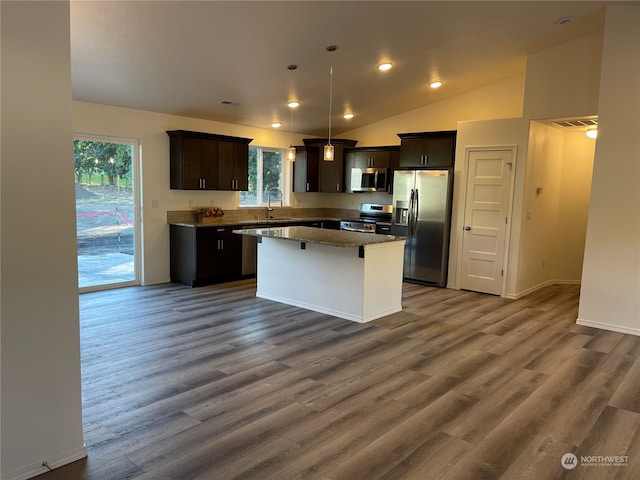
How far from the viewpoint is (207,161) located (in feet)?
21.5

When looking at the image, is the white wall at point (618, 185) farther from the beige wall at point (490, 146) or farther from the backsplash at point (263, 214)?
the backsplash at point (263, 214)

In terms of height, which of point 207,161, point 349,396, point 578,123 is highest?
point 578,123

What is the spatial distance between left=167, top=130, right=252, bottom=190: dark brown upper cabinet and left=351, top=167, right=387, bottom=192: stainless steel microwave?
6.81ft

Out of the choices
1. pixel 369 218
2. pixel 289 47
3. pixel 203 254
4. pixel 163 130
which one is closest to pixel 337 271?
pixel 203 254

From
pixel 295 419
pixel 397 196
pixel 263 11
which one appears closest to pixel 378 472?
pixel 295 419

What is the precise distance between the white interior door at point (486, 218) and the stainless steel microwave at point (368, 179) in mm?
1728

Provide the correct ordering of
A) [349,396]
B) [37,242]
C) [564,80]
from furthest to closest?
[564,80]
[349,396]
[37,242]

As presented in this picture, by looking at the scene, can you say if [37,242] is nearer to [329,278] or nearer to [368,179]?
[329,278]

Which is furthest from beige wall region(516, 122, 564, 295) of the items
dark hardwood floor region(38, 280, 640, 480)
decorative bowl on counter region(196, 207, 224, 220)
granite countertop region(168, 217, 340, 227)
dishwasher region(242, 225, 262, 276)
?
decorative bowl on counter region(196, 207, 224, 220)

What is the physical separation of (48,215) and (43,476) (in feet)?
4.13

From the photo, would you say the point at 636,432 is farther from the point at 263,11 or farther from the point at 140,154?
the point at 140,154

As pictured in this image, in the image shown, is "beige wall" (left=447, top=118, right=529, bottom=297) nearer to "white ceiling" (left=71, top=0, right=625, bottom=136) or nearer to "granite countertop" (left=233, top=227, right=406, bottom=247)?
"white ceiling" (left=71, top=0, right=625, bottom=136)

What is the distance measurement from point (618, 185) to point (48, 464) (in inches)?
208

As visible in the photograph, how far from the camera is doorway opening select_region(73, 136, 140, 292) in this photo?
19.0ft
